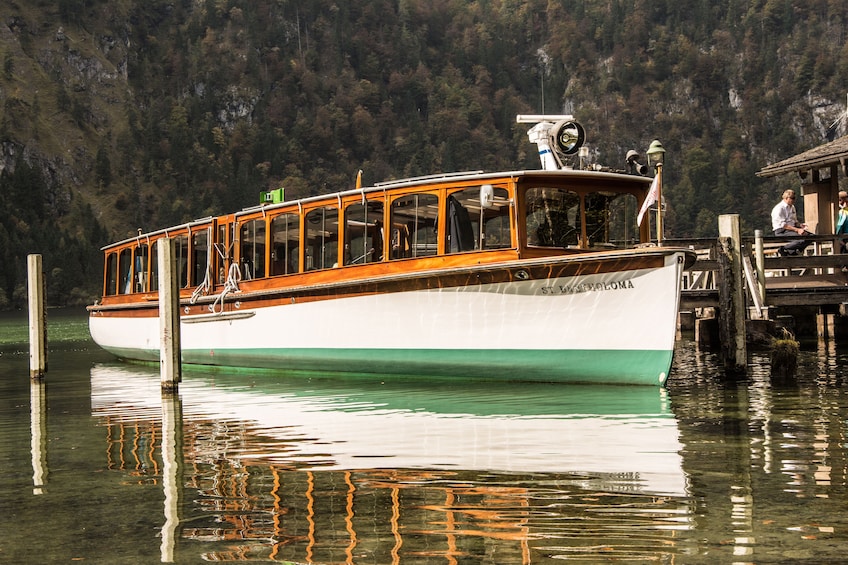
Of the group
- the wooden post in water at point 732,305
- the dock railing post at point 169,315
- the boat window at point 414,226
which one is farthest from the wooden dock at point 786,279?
the dock railing post at point 169,315

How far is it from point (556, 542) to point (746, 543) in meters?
1.20

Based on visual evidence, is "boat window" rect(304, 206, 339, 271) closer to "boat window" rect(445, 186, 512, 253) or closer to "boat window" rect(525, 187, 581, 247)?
"boat window" rect(445, 186, 512, 253)

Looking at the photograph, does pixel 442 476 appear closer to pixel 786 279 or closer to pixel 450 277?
pixel 450 277

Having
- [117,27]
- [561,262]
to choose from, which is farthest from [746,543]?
[117,27]

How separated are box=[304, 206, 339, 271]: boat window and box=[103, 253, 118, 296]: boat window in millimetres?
9364

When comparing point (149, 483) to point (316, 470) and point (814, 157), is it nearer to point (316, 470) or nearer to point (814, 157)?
point (316, 470)

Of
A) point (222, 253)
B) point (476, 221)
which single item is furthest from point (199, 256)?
point (476, 221)

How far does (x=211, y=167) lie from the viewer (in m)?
163

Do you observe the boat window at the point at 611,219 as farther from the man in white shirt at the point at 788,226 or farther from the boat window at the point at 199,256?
the boat window at the point at 199,256

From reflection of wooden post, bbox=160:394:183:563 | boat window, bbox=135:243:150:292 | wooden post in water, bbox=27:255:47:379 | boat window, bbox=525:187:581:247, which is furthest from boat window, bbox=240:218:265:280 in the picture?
boat window, bbox=525:187:581:247

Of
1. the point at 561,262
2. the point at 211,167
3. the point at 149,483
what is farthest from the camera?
the point at 211,167

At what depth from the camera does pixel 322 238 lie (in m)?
20.5

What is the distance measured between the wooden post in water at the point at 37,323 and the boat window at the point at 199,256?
11.3ft

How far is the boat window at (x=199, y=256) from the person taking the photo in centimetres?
2425
